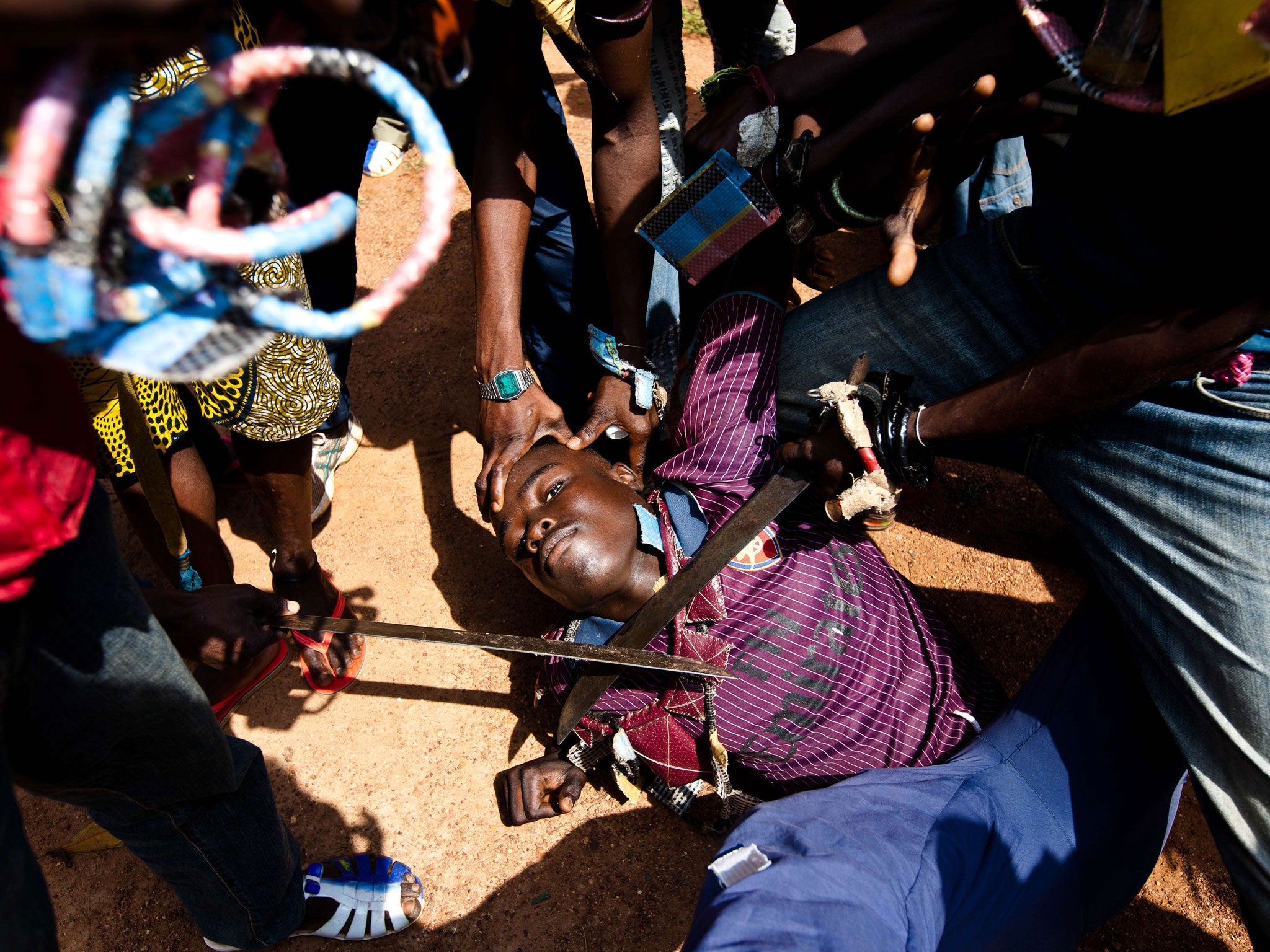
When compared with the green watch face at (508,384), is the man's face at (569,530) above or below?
below

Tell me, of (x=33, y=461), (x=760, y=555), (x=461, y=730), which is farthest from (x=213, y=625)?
(x=760, y=555)

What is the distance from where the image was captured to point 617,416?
261 cm

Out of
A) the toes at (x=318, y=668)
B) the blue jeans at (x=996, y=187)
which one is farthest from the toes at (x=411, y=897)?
the blue jeans at (x=996, y=187)

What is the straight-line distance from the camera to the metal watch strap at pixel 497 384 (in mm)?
2480

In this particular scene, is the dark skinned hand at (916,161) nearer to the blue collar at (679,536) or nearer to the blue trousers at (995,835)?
the blue collar at (679,536)

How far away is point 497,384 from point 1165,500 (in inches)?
76.1

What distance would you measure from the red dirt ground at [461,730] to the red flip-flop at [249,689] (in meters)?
0.05

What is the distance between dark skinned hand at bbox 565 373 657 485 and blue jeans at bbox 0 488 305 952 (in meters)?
1.36

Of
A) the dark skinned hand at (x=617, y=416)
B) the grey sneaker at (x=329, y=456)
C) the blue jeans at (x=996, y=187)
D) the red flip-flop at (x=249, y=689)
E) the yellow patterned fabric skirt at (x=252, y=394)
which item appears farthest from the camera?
the grey sneaker at (x=329, y=456)

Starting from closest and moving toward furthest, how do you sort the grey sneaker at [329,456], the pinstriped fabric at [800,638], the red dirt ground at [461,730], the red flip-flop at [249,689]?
the pinstriped fabric at [800,638]
the red dirt ground at [461,730]
the red flip-flop at [249,689]
the grey sneaker at [329,456]

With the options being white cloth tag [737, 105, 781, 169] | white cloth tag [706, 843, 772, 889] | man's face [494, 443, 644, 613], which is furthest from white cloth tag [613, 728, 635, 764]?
white cloth tag [737, 105, 781, 169]

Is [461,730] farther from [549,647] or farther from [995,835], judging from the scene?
[995,835]

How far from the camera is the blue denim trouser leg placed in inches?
68.2

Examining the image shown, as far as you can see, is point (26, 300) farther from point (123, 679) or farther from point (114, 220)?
point (123, 679)
